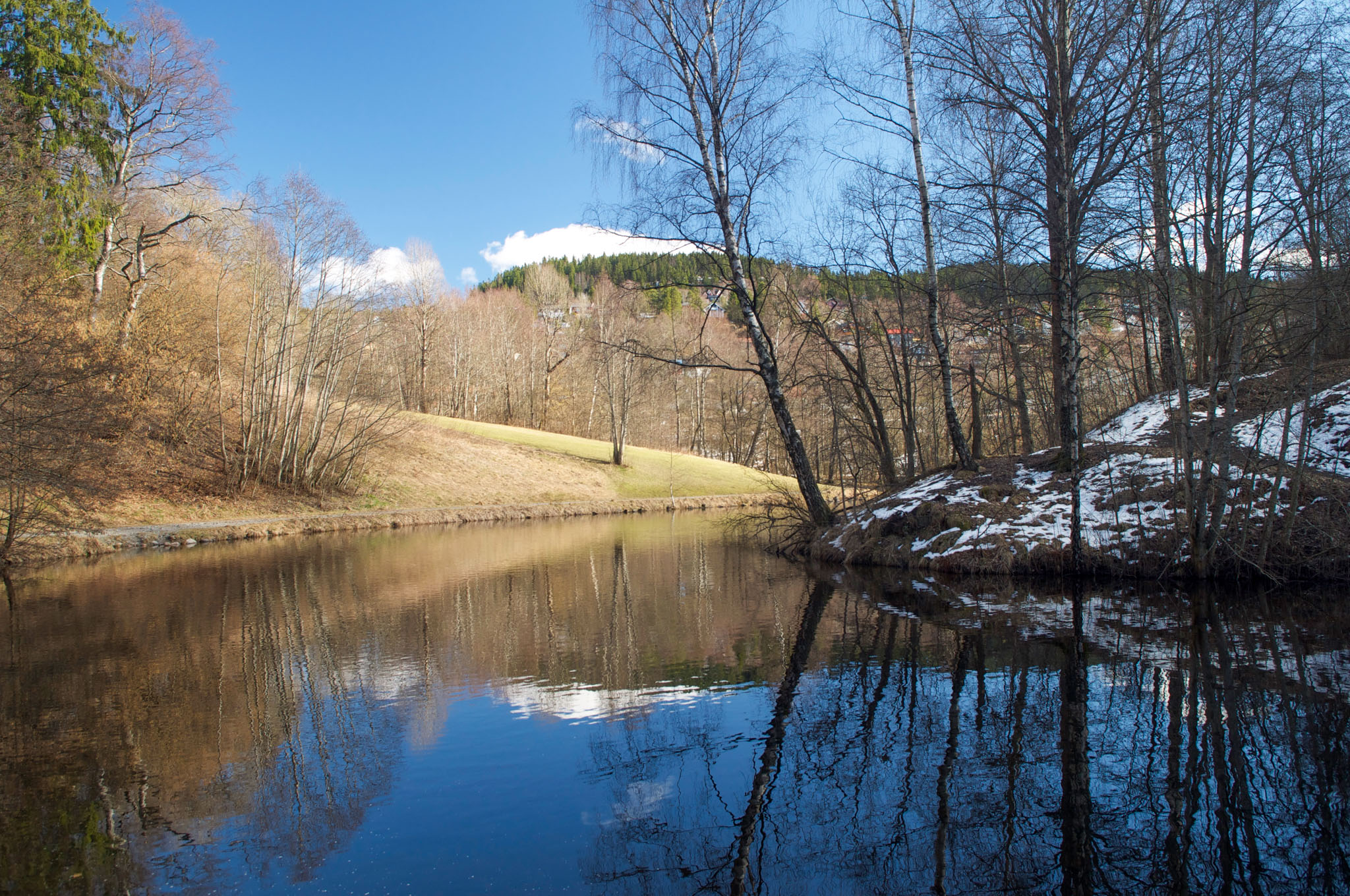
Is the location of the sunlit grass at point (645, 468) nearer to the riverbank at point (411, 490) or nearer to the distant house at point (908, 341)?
the riverbank at point (411, 490)

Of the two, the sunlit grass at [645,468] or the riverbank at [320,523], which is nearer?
the riverbank at [320,523]

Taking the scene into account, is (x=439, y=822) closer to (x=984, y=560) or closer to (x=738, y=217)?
(x=984, y=560)

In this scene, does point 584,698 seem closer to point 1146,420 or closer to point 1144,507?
point 1144,507

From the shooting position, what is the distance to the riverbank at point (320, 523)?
1798 cm

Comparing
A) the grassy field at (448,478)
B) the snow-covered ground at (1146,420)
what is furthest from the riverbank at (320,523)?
the snow-covered ground at (1146,420)

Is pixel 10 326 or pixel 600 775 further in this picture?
pixel 10 326

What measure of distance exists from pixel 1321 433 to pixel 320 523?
2565 cm

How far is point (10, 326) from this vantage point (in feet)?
43.5

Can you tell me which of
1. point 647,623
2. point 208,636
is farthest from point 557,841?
point 208,636

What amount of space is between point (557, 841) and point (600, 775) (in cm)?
88

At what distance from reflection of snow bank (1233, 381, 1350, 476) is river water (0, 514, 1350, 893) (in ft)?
8.67

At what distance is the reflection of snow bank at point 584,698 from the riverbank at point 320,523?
9.80 m

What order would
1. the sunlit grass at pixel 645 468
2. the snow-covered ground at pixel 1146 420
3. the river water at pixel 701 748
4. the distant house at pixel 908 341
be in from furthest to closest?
the sunlit grass at pixel 645 468
the distant house at pixel 908 341
the snow-covered ground at pixel 1146 420
the river water at pixel 701 748

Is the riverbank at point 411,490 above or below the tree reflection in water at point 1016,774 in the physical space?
above
